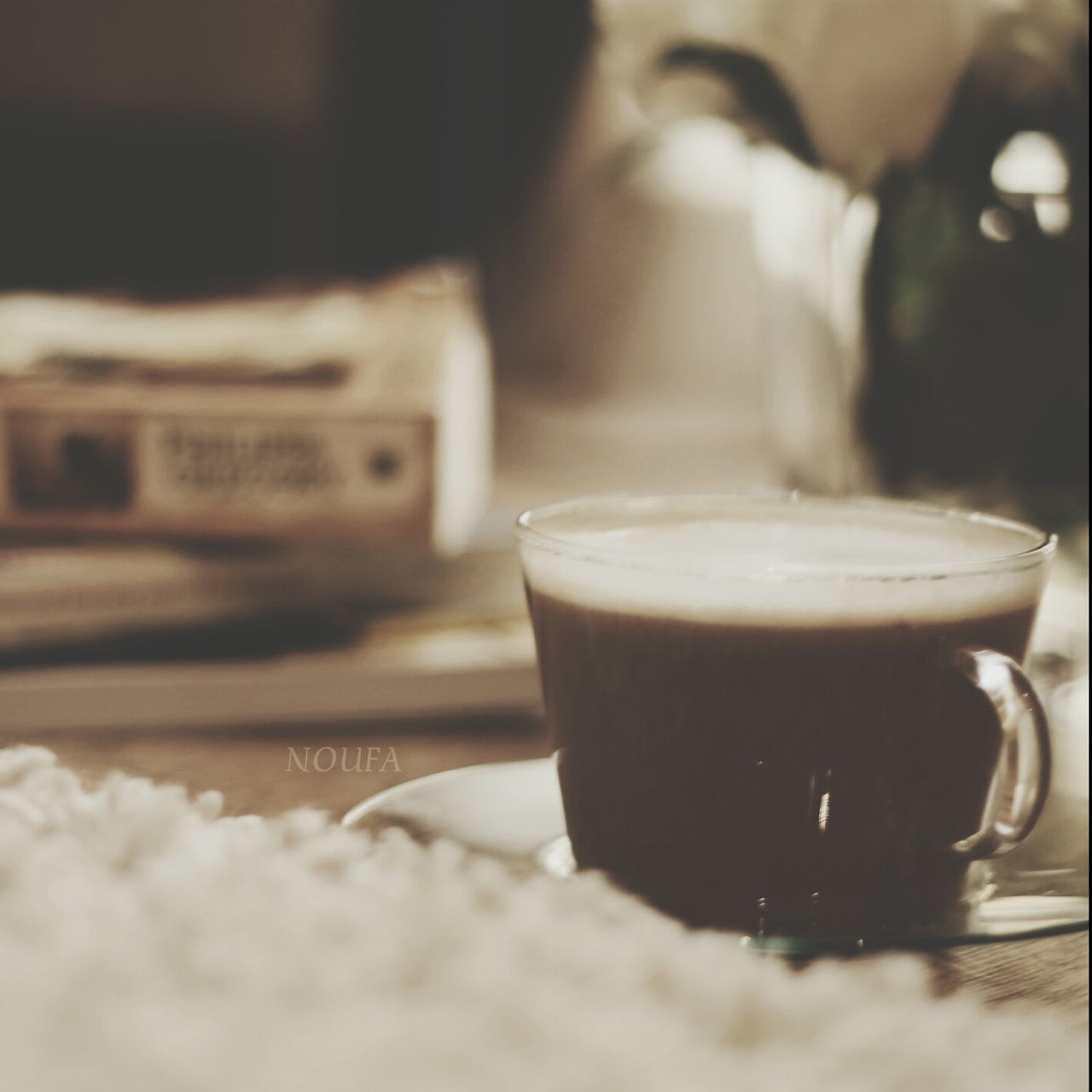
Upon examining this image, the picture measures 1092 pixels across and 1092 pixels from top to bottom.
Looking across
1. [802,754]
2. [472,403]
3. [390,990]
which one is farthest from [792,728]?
[472,403]

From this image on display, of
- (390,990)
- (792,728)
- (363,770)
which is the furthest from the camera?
(363,770)

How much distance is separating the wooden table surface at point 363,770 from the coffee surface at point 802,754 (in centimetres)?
2

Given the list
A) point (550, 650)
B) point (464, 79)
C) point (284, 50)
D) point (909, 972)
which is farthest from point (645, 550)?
point (284, 50)

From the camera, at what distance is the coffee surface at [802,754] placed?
0.95 feet

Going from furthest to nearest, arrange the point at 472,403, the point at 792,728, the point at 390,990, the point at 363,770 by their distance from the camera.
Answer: the point at 472,403 → the point at 363,770 → the point at 792,728 → the point at 390,990

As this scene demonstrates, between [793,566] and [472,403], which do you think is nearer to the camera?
[793,566]

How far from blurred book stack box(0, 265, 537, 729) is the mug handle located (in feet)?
0.70

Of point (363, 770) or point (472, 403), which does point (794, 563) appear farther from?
point (472, 403)

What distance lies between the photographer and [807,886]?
0.98ft

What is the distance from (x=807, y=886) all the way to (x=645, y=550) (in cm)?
10

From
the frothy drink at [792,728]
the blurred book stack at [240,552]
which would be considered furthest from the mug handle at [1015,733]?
the blurred book stack at [240,552]

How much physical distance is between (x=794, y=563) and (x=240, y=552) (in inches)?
9.4

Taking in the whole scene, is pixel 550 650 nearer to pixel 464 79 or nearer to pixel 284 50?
pixel 464 79

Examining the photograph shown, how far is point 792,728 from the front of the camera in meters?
0.29
